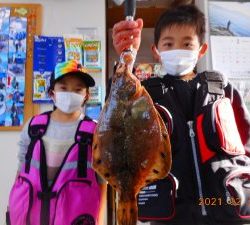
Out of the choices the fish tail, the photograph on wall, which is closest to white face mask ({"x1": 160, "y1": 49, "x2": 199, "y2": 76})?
the fish tail

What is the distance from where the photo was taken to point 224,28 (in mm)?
2195

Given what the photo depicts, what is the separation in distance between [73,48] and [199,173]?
145cm

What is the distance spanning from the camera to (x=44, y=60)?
2061mm

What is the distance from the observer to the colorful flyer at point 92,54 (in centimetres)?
207

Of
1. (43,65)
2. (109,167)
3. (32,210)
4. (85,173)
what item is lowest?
(32,210)

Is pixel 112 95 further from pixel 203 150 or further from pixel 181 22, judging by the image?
pixel 181 22

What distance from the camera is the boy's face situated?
102cm

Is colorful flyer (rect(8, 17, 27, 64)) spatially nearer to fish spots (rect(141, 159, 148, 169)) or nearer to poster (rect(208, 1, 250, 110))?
poster (rect(208, 1, 250, 110))

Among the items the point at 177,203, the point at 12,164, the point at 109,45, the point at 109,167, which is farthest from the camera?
the point at 109,45

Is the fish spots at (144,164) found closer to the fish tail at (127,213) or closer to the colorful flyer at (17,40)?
the fish tail at (127,213)

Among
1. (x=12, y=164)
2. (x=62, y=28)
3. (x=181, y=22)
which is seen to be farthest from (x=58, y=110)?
(x=62, y=28)

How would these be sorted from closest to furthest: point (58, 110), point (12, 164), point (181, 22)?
point (181, 22) < point (58, 110) < point (12, 164)

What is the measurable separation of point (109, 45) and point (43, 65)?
2.34ft

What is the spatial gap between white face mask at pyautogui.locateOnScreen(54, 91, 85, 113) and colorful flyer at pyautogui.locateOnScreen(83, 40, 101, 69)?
2.70 ft
